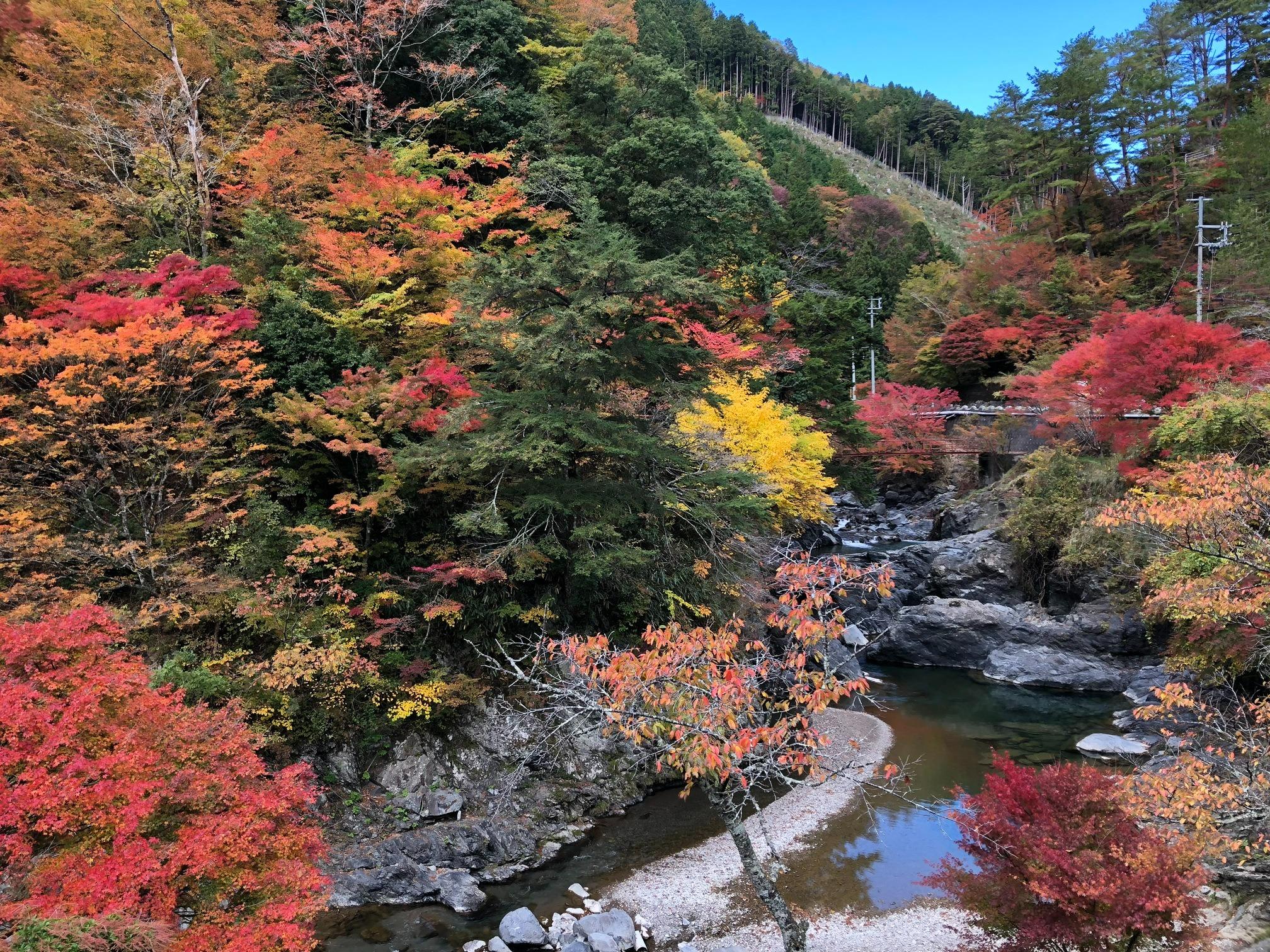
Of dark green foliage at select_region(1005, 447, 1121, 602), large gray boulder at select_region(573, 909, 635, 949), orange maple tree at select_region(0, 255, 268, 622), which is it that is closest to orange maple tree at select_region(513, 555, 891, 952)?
large gray boulder at select_region(573, 909, 635, 949)

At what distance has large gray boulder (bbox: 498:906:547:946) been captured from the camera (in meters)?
8.79

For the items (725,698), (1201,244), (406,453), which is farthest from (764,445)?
(1201,244)

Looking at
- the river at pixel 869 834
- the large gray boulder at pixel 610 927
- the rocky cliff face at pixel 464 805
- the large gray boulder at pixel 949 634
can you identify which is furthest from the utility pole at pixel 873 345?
the large gray boulder at pixel 610 927

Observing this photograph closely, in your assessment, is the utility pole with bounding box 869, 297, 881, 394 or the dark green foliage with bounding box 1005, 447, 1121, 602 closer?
the dark green foliage with bounding box 1005, 447, 1121, 602

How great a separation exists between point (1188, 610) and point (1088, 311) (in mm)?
22915

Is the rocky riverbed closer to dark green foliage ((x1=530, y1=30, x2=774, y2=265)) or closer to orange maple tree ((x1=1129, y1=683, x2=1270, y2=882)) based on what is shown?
orange maple tree ((x1=1129, y1=683, x2=1270, y2=882))

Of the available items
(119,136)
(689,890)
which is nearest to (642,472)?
(689,890)

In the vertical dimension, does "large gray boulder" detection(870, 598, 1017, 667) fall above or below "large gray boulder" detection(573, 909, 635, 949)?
above

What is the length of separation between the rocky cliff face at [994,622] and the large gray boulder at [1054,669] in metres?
0.02

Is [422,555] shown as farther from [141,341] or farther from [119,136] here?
[119,136]

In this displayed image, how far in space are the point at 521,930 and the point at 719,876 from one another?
326 centimetres

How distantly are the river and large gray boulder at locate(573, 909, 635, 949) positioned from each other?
66cm

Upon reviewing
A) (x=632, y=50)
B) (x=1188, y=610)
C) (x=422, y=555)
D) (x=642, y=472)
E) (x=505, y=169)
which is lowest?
(x=1188, y=610)

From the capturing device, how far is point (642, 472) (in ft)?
43.3
